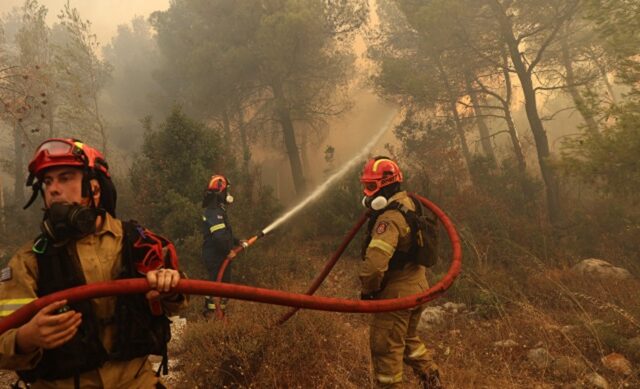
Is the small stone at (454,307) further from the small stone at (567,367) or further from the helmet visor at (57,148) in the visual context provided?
the helmet visor at (57,148)

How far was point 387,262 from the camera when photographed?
3.59m

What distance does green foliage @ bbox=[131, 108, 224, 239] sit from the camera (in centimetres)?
996

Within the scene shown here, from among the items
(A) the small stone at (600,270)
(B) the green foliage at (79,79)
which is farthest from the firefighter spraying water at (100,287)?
(B) the green foliage at (79,79)

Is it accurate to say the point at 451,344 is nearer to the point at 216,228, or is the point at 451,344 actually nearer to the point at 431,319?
the point at 431,319

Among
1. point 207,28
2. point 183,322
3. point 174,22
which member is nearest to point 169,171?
point 183,322

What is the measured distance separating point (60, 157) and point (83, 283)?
654mm

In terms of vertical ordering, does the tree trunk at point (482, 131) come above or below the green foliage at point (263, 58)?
below

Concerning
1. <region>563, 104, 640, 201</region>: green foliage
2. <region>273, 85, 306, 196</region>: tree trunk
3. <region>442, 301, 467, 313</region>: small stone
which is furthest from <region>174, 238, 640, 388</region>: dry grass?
<region>273, 85, 306, 196</region>: tree trunk

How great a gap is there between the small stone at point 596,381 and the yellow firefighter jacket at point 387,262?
6.56ft

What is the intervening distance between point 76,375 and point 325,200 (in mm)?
11079

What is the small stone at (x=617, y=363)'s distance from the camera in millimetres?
4302

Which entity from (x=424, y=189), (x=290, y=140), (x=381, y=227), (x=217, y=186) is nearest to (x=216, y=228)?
(x=217, y=186)

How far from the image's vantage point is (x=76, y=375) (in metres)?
1.82

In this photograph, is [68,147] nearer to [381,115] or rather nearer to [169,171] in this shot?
[169,171]
